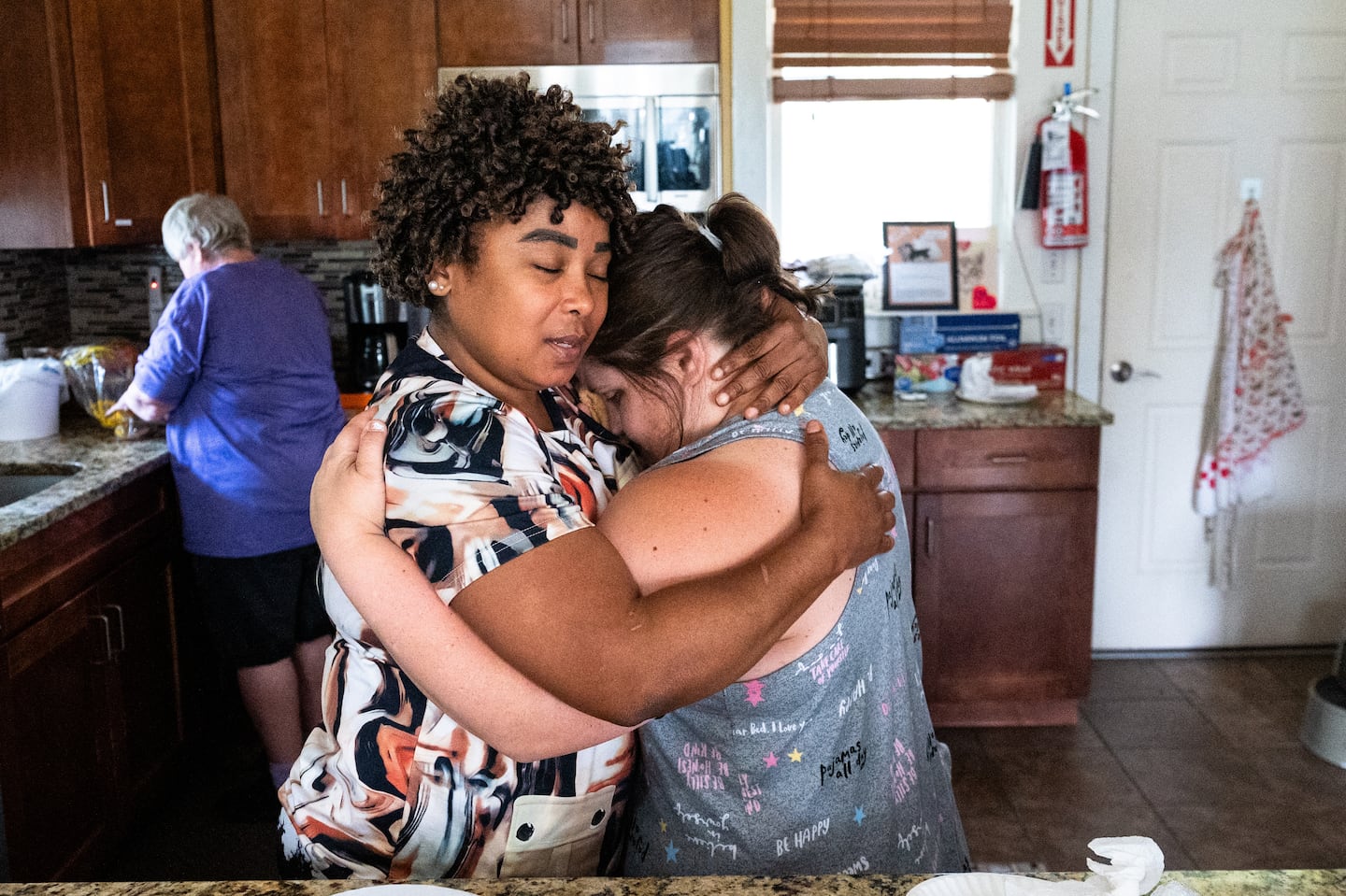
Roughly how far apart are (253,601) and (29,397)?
0.85m

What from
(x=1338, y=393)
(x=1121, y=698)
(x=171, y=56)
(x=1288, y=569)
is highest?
(x=171, y=56)

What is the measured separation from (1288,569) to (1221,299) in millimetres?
962

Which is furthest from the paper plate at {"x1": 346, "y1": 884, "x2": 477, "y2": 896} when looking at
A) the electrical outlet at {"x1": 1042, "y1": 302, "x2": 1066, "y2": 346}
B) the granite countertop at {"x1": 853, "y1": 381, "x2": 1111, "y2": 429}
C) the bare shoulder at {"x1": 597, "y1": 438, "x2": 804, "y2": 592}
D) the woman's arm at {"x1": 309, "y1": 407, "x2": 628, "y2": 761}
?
the electrical outlet at {"x1": 1042, "y1": 302, "x2": 1066, "y2": 346}

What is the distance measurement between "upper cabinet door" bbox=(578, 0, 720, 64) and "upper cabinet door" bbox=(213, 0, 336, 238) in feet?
2.08

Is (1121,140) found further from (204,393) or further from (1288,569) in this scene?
(204,393)

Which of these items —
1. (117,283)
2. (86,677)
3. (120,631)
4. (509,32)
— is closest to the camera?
(86,677)

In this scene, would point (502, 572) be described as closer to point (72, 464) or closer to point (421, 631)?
point (421, 631)

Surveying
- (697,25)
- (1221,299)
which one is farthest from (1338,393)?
(697,25)

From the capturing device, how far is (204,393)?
283 centimetres

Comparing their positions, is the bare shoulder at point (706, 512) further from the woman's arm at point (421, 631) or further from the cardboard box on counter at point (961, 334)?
the cardboard box on counter at point (961, 334)

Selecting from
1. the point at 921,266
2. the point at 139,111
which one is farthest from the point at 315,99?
the point at 921,266

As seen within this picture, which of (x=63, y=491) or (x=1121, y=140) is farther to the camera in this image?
(x=1121, y=140)

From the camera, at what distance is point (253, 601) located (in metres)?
2.84

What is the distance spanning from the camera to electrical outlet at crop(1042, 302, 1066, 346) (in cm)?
376
